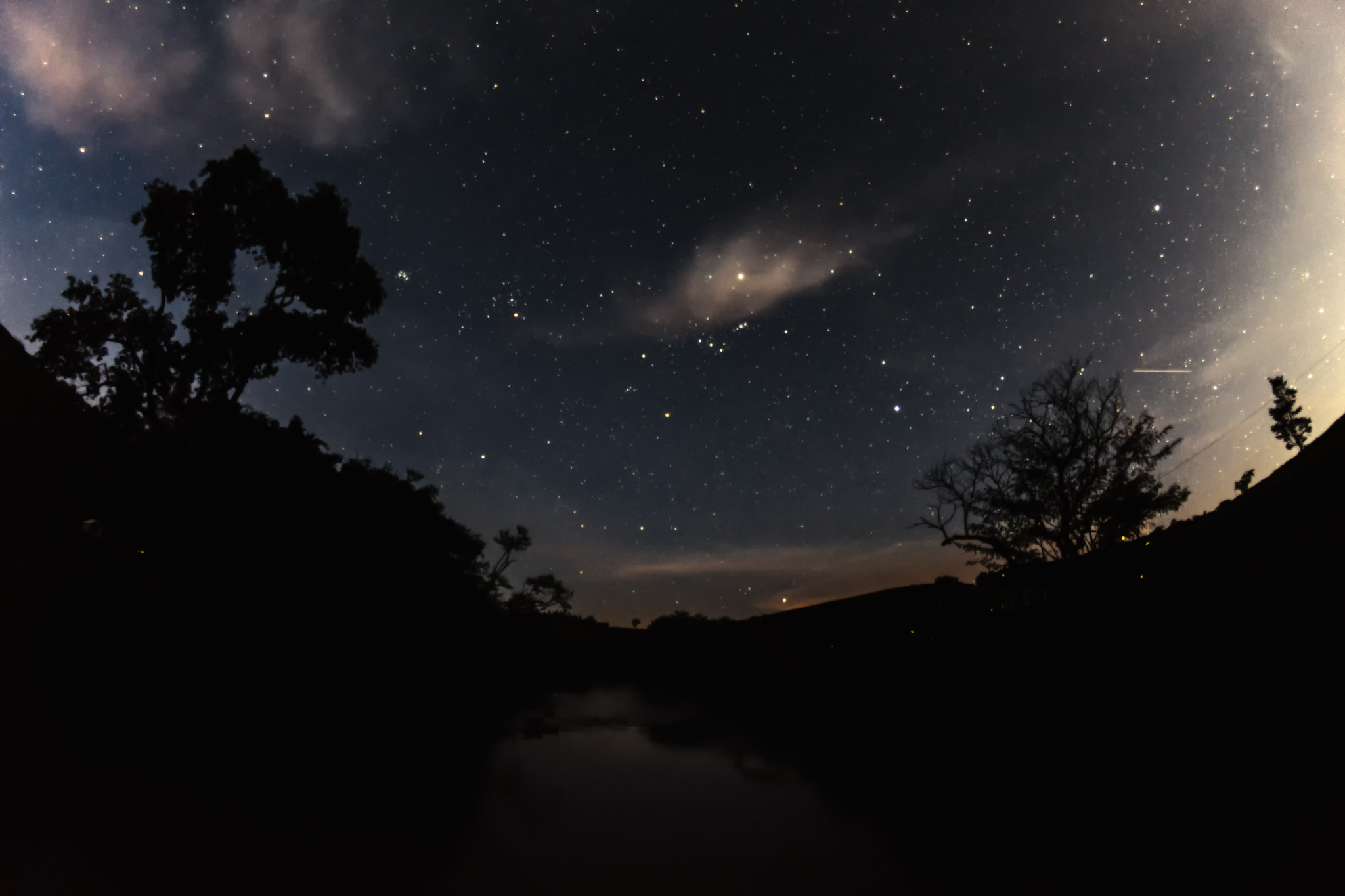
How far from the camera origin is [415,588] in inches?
739

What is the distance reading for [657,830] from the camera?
5.51 m

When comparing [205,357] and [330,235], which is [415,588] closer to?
[205,357]

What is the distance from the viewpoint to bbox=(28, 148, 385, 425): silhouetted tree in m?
15.8

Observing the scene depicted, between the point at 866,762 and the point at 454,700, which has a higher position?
the point at 454,700

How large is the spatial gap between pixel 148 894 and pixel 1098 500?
2971 centimetres

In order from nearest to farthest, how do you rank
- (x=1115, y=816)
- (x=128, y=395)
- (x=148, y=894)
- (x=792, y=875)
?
(x=148, y=894) < (x=792, y=875) < (x=1115, y=816) < (x=128, y=395)

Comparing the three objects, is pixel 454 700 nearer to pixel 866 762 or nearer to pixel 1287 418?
pixel 866 762

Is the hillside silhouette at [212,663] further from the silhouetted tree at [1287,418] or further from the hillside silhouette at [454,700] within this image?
the silhouetted tree at [1287,418]

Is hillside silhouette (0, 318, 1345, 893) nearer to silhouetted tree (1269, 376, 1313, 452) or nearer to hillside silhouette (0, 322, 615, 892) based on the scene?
hillside silhouette (0, 322, 615, 892)

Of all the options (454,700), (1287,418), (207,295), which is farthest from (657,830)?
(1287,418)

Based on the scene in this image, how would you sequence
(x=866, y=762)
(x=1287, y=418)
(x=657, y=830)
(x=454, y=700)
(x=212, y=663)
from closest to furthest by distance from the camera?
(x=657, y=830), (x=866, y=762), (x=212, y=663), (x=454, y=700), (x=1287, y=418)

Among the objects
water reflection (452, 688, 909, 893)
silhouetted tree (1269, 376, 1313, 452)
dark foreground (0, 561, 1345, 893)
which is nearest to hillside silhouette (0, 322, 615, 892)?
dark foreground (0, 561, 1345, 893)

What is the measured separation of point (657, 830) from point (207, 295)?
21690 mm

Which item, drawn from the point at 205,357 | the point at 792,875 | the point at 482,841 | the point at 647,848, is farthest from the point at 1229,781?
the point at 205,357
